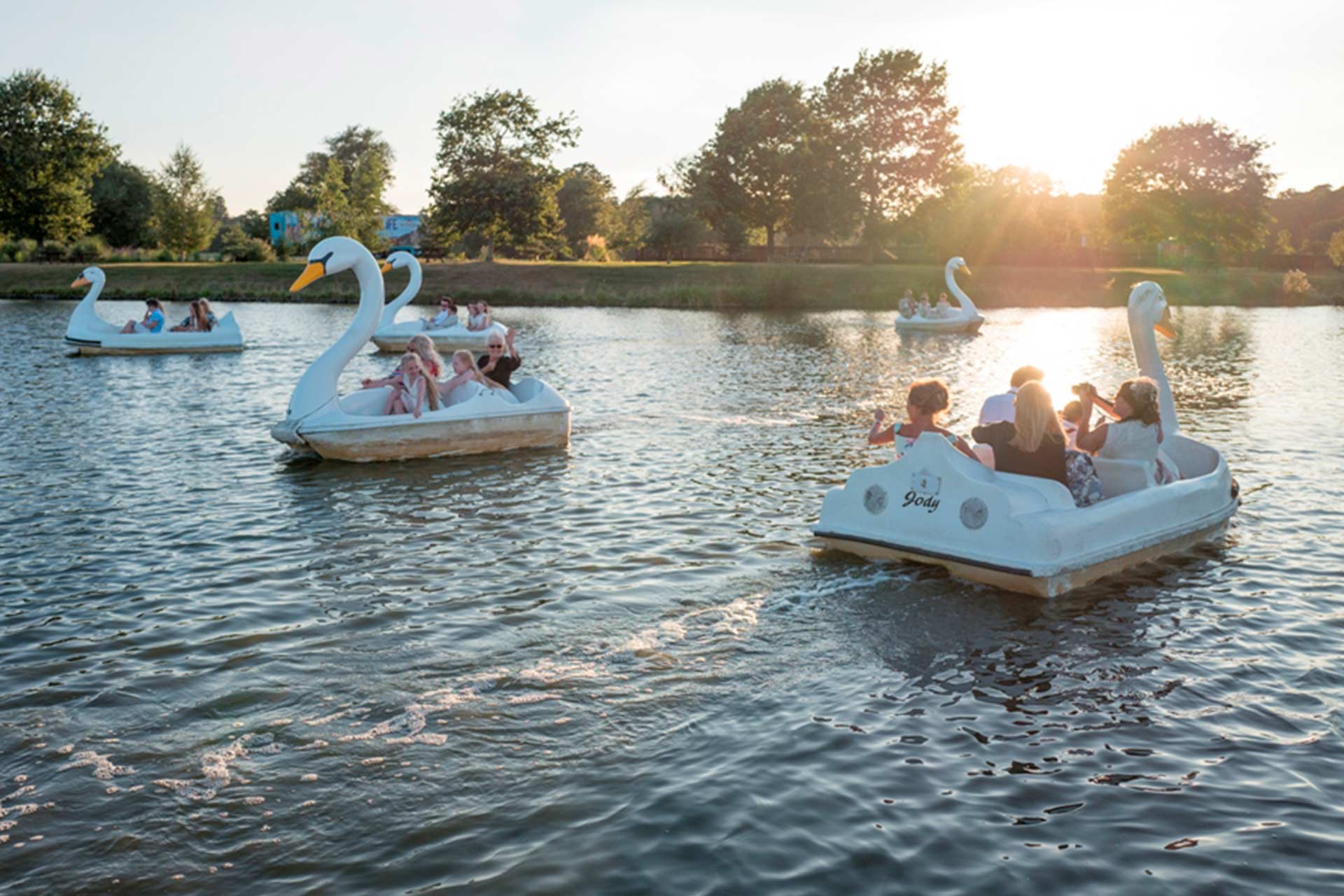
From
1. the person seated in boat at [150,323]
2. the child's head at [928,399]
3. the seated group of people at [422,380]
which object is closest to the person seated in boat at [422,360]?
the seated group of people at [422,380]

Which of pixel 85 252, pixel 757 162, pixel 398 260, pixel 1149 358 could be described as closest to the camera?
pixel 1149 358

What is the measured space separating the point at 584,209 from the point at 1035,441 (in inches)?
4007

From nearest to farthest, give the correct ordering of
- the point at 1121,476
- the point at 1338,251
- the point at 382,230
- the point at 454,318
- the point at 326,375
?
the point at 1121,476 < the point at 326,375 < the point at 454,318 < the point at 382,230 < the point at 1338,251

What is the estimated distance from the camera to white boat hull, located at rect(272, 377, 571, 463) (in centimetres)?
1391

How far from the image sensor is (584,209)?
107750 millimetres

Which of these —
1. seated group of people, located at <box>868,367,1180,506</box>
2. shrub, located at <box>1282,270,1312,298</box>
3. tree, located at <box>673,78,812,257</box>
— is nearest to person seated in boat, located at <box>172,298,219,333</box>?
seated group of people, located at <box>868,367,1180,506</box>

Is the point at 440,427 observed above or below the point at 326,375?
below

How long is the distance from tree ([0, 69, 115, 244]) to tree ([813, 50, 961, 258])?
1928 inches

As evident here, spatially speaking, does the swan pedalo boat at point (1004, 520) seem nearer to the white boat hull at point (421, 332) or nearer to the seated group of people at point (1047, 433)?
the seated group of people at point (1047, 433)

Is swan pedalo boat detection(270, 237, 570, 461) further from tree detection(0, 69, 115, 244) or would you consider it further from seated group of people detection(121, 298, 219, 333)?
tree detection(0, 69, 115, 244)

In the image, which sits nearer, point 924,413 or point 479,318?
point 924,413

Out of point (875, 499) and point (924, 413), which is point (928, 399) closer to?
point (924, 413)

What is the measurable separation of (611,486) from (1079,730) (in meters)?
7.37

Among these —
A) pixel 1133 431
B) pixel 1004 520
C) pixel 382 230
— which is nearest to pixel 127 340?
pixel 1133 431
